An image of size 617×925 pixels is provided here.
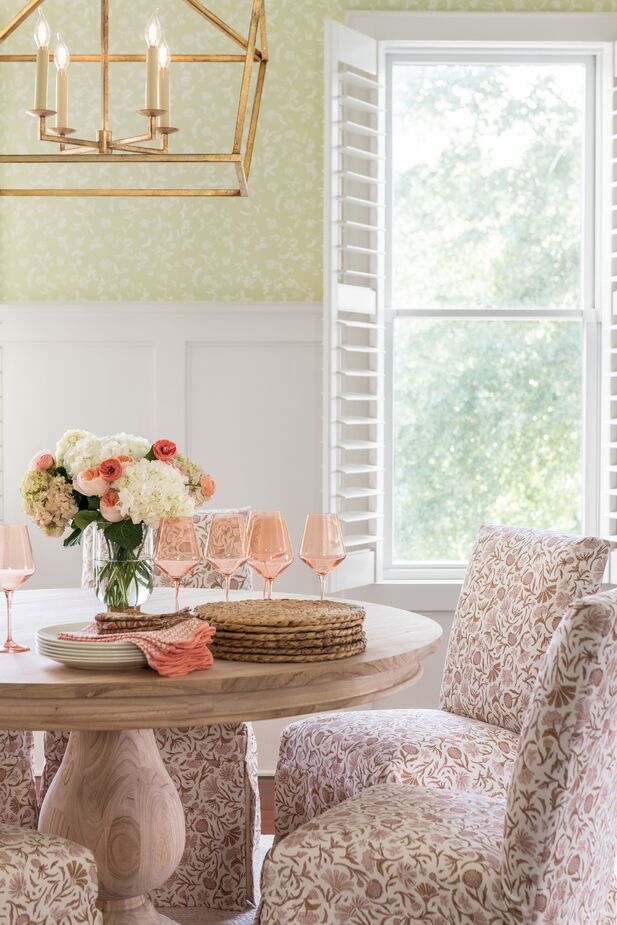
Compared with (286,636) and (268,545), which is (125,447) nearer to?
(268,545)

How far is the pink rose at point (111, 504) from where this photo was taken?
205 centimetres

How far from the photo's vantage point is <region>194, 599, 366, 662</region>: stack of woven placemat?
1.85 metres

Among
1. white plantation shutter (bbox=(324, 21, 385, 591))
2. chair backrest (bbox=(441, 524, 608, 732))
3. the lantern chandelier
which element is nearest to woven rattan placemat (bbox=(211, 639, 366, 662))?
chair backrest (bbox=(441, 524, 608, 732))

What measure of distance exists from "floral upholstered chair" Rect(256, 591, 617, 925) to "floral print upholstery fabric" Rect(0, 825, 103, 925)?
0.30m

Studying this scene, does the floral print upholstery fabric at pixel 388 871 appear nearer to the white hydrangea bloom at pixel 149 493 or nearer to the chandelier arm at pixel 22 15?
the white hydrangea bloom at pixel 149 493

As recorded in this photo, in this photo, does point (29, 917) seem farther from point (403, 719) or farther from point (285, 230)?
point (285, 230)

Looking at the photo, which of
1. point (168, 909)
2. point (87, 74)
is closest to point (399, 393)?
point (87, 74)

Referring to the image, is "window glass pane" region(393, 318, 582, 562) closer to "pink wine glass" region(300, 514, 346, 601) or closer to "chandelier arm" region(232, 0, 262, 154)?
"pink wine glass" region(300, 514, 346, 601)

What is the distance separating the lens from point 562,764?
1620mm

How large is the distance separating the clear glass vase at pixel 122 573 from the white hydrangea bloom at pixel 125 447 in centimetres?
15

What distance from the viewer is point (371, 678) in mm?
1845

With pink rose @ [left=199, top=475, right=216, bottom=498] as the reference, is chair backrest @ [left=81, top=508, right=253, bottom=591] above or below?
below

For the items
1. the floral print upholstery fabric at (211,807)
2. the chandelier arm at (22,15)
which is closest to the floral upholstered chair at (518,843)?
the floral print upholstery fabric at (211,807)

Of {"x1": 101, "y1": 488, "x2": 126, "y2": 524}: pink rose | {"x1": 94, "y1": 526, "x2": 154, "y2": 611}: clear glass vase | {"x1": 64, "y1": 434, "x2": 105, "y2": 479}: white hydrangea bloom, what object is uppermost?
{"x1": 64, "y1": 434, "x2": 105, "y2": 479}: white hydrangea bloom
